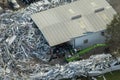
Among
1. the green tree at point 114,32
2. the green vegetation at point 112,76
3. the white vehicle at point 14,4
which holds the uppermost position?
the white vehicle at point 14,4

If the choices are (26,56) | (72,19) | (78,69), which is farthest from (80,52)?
(26,56)

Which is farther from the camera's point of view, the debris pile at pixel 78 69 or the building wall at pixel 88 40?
the building wall at pixel 88 40

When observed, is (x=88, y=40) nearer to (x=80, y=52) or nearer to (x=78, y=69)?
(x=80, y=52)

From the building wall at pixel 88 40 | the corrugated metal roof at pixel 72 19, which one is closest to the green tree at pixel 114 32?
the corrugated metal roof at pixel 72 19

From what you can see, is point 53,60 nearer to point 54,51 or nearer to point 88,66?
point 54,51

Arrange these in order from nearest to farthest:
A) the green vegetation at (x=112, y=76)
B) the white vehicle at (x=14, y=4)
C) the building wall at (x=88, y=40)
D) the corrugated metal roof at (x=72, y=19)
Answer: the green vegetation at (x=112, y=76) → the corrugated metal roof at (x=72, y=19) → the building wall at (x=88, y=40) → the white vehicle at (x=14, y=4)

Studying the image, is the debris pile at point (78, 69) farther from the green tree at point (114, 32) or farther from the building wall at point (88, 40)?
the building wall at point (88, 40)
